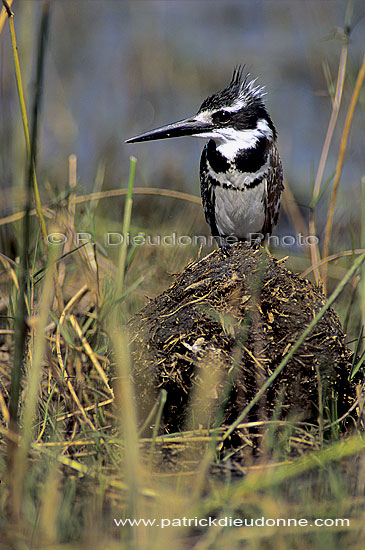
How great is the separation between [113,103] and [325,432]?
631cm

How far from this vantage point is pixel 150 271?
13.4ft

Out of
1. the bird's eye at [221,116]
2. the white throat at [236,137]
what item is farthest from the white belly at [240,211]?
the bird's eye at [221,116]

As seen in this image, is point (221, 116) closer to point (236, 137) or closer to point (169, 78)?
point (236, 137)

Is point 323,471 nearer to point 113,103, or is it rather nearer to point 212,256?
point 212,256

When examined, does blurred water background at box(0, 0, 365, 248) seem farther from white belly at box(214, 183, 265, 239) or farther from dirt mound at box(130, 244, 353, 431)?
dirt mound at box(130, 244, 353, 431)

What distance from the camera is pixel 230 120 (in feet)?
11.7

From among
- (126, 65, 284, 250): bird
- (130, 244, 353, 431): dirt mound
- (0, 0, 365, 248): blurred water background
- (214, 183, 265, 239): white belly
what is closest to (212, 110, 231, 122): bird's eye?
(126, 65, 284, 250): bird

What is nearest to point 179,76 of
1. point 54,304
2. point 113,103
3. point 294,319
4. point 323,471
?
point 113,103

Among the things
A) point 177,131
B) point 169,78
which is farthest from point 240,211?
point 169,78

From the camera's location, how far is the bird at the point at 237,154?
11.6 feet

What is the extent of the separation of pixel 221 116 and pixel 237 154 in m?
0.23

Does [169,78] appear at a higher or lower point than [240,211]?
higher

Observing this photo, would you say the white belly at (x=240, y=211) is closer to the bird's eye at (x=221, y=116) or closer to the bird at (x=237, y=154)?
the bird at (x=237, y=154)

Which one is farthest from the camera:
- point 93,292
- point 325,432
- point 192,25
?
point 192,25
